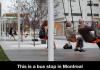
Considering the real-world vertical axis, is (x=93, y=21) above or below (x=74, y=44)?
above

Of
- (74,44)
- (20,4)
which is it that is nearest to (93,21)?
(74,44)

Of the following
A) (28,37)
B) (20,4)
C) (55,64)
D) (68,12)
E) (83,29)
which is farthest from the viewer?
(28,37)

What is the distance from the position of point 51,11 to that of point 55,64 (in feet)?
3.17

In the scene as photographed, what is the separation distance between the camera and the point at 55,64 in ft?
17.5

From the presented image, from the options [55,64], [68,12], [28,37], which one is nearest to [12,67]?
[55,64]

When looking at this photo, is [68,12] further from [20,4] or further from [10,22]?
[10,22]

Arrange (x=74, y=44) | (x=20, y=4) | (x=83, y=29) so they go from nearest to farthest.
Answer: (x=83, y=29) → (x=74, y=44) → (x=20, y=4)

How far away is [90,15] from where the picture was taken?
36.1 feet

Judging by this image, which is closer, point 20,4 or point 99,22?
point 99,22

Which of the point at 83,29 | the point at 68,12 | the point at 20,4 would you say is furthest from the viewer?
the point at 20,4

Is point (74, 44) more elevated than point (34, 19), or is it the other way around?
point (34, 19)

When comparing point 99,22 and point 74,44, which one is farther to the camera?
point 74,44

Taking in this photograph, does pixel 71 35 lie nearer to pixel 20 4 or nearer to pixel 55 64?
pixel 20 4

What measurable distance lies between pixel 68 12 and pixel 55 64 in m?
3.71
